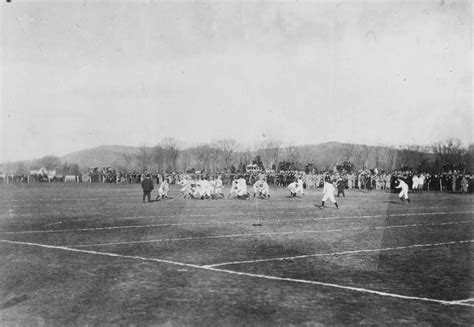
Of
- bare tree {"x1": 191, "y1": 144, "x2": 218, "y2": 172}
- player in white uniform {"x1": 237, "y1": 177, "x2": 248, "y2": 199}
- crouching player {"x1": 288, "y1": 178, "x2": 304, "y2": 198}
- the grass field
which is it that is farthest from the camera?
bare tree {"x1": 191, "y1": 144, "x2": 218, "y2": 172}

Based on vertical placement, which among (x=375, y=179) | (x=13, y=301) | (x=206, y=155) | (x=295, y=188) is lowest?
(x=13, y=301)

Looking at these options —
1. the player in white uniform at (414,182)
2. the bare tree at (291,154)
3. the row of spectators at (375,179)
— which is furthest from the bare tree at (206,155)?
the player in white uniform at (414,182)

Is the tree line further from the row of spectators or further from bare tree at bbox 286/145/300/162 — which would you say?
the row of spectators

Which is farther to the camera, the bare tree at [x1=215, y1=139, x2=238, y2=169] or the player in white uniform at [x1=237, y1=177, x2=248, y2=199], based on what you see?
the bare tree at [x1=215, y1=139, x2=238, y2=169]

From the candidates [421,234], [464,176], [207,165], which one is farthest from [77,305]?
[207,165]

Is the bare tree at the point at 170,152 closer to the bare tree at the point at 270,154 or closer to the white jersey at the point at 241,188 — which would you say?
the bare tree at the point at 270,154

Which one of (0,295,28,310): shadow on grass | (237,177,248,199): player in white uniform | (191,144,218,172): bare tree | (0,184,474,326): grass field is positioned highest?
(191,144,218,172): bare tree

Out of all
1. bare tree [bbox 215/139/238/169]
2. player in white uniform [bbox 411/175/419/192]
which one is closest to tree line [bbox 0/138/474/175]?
bare tree [bbox 215/139/238/169]

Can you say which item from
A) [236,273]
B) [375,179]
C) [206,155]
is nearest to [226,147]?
[206,155]

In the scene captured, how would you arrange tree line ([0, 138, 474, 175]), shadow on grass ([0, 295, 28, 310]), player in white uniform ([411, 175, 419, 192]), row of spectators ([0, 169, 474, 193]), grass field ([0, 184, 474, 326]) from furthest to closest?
tree line ([0, 138, 474, 175]) → player in white uniform ([411, 175, 419, 192]) → row of spectators ([0, 169, 474, 193]) → shadow on grass ([0, 295, 28, 310]) → grass field ([0, 184, 474, 326])

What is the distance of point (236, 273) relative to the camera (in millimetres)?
9078

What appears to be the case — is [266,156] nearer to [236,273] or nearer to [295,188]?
[295,188]

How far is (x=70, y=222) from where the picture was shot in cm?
1781

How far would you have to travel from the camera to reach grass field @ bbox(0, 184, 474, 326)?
6.57m
